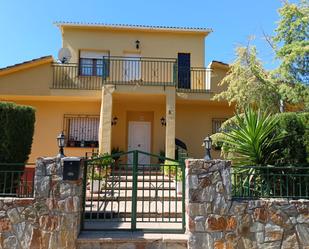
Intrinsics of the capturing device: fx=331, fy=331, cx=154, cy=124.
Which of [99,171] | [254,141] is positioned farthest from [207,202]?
[99,171]

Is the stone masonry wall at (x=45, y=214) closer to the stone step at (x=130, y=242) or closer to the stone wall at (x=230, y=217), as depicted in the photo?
the stone step at (x=130, y=242)

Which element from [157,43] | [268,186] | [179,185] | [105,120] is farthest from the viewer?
[157,43]

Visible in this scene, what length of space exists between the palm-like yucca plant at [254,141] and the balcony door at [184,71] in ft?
26.2

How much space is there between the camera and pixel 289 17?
11125 mm

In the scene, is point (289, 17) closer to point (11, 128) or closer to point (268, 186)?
point (268, 186)

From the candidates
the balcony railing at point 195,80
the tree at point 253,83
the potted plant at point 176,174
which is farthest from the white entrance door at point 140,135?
the potted plant at point 176,174

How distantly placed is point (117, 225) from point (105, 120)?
22.1 ft

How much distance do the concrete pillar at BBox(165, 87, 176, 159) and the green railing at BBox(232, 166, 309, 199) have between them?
239 inches

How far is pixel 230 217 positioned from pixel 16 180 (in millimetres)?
4705

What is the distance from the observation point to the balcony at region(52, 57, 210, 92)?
14969 millimetres

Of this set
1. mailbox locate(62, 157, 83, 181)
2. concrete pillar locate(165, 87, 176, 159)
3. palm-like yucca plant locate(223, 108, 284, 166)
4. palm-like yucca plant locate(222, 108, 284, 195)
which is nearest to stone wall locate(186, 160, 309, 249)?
palm-like yucca plant locate(222, 108, 284, 195)

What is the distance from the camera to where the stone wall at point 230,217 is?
6.33 metres

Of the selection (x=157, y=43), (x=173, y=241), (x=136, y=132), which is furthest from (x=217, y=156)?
(x=173, y=241)

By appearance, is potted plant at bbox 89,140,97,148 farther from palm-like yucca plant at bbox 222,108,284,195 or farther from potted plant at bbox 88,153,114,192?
palm-like yucca plant at bbox 222,108,284,195
